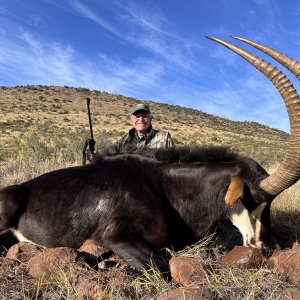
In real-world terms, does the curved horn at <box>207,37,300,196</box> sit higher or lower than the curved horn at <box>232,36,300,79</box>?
lower

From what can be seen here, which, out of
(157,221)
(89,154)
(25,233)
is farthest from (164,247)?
(89,154)

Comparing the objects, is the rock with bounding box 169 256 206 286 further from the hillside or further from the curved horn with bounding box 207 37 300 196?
the hillside

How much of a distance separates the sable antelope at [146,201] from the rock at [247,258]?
23 cm

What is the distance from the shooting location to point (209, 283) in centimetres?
358

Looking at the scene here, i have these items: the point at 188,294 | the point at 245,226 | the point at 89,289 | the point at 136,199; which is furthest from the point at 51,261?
the point at 245,226

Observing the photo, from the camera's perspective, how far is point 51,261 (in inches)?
160

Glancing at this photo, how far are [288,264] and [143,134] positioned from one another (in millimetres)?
4613

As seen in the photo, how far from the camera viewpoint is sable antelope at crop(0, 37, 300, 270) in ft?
14.9

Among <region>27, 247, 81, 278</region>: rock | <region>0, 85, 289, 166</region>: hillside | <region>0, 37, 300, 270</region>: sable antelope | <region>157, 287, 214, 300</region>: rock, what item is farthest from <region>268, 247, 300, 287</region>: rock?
<region>0, 85, 289, 166</region>: hillside

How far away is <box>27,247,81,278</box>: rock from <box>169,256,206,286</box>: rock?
3.24 ft

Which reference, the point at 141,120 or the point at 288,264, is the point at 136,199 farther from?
the point at 141,120

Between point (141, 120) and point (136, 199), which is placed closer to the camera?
point (136, 199)

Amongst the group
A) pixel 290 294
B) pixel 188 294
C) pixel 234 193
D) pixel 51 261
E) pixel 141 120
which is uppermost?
pixel 141 120

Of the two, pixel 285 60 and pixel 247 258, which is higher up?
pixel 285 60
